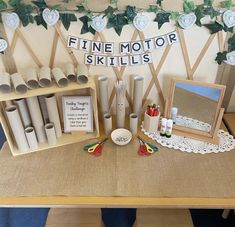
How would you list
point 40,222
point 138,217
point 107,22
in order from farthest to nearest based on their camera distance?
point 40,222, point 138,217, point 107,22

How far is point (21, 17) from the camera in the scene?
926mm

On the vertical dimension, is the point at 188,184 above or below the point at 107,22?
below

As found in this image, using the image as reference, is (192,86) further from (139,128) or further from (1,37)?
(1,37)

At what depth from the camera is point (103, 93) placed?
1.12 metres

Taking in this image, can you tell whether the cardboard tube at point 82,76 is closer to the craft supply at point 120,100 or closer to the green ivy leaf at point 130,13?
the craft supply at point 120,100

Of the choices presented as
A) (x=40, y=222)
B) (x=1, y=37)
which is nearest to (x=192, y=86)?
(x=1, y=37)

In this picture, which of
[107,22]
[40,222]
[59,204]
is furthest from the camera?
[40,222]

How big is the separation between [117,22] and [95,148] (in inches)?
22.3

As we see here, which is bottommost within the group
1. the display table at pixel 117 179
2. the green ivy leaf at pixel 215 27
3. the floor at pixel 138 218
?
the floor at pixel 138 218

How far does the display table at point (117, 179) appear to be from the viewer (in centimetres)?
85

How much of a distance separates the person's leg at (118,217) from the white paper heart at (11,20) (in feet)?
3.95

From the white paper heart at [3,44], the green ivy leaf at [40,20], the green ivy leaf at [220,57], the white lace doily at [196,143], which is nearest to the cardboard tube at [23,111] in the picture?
the white paper heart at [3,44]

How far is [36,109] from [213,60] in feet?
2.82

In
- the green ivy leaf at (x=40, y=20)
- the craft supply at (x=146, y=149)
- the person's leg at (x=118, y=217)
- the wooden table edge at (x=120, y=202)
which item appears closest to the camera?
the wooden table edge at (x=120, y=202)
